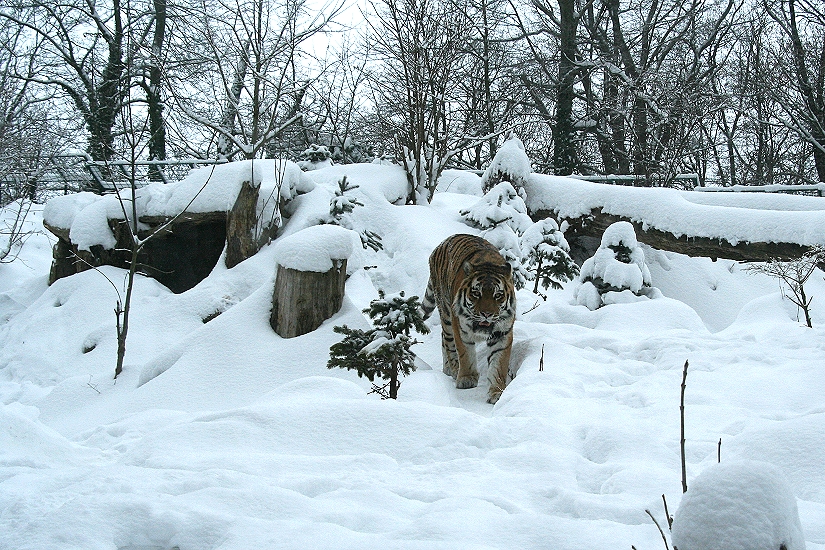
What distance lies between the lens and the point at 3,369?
812 centimetres

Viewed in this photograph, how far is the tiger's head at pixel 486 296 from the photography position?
5031mm

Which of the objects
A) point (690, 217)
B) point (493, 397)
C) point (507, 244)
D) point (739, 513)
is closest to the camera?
point (739, 513)

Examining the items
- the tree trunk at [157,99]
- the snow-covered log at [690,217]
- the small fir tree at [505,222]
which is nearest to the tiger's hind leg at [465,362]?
the small fir tree at [505,222]

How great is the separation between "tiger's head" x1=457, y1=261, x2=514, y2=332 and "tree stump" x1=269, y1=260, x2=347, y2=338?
Result: 171 centimetres

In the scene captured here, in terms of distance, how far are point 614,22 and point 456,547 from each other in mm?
19575

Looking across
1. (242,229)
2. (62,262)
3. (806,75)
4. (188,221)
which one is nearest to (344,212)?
(242,229)

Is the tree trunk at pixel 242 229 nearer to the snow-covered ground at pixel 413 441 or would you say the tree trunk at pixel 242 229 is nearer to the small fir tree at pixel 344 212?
the small fir tree at pixel 344 212

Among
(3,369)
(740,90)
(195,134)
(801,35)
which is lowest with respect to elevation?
(3,369)

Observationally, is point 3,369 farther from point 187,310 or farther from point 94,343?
point 187,310

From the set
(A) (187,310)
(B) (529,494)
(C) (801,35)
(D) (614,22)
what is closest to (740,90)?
(C) (801,35)

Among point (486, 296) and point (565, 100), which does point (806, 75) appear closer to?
point (565, 100)

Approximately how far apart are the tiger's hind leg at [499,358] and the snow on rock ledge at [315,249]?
6.67 feet

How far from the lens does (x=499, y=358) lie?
5.17m

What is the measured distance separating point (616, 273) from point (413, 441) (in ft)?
19.6
